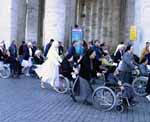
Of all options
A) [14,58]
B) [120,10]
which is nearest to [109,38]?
[120,10]

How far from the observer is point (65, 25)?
30266mm

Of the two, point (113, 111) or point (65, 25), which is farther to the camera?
point (65, 25)

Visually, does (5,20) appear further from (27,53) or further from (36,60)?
(36,60)

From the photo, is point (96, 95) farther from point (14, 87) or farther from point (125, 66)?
point (14, 87)

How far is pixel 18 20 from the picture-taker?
33.4m

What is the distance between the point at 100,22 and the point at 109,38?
6884 mm

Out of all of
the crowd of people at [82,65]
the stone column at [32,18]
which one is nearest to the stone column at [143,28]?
the crowd of people at [82,65]

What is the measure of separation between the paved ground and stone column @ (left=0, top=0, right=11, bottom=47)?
41.3 feet

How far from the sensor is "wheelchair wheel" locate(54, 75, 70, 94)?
18266 millimetres

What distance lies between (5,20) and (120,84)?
16.7 metres

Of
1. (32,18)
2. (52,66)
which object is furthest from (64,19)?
(52,66)

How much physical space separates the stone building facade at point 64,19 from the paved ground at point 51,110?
10.8 metres

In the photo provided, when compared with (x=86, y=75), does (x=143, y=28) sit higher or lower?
higher

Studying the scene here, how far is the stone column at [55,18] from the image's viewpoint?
96.4ft
